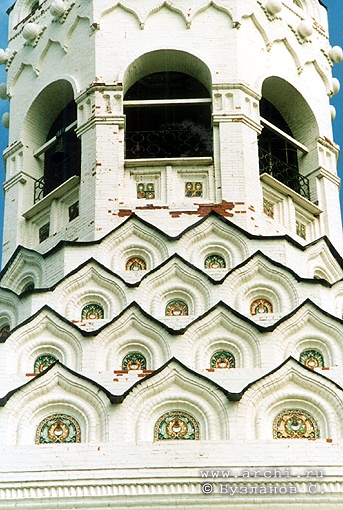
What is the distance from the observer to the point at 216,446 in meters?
15.2

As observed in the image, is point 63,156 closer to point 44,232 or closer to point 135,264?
point 44,232

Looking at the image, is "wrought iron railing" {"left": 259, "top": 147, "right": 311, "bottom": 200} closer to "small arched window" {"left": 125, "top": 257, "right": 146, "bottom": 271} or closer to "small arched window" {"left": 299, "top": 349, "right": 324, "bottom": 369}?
"small arched window" {"left": 125, "top": 257, "right": 146, "bottom": 271}

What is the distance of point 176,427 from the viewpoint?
15539mm

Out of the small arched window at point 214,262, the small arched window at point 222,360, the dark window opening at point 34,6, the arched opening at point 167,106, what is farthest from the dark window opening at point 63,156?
the small arched window at point 222,360

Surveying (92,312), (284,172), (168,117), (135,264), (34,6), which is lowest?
(92,312)

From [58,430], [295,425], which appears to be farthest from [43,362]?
[295,425]

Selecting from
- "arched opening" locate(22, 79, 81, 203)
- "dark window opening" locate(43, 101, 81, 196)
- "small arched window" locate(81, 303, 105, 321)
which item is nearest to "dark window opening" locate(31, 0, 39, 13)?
"arched opening" locate(22, 79, 81, 203)

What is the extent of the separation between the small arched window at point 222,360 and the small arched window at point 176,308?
2.86ft

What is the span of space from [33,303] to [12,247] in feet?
6.99

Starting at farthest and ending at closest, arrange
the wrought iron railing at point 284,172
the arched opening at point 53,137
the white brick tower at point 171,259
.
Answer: the arched opening at point 53,137, the wrought iron railing at point 284,172, the white brick tower at point 171,259

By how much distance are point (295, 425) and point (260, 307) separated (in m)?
2.05

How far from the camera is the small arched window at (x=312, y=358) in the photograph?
16.3 meters

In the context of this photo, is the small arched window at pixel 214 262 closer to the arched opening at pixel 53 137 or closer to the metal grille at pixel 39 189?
the arched opening at pixel 53 137

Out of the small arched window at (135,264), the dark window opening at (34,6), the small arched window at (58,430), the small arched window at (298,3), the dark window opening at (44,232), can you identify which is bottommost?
the small arched window at (58,430)
